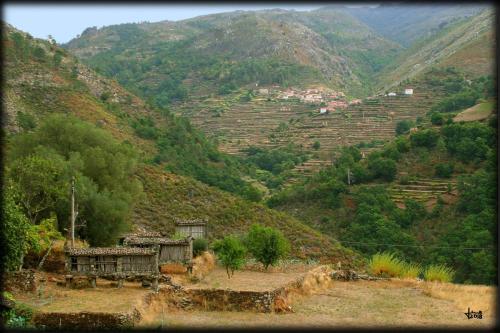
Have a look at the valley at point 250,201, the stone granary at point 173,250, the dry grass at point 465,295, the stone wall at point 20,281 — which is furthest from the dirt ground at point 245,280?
the stone wall at point 20,281

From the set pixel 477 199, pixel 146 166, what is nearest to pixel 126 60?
pixel 146 166

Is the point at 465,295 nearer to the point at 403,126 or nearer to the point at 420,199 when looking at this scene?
the point at 420,199

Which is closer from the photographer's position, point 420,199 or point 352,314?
point 352,314

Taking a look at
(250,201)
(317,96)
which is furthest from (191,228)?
(317,96)

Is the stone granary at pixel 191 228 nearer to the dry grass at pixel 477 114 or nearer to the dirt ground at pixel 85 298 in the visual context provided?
the dirt ground at pixel 85 298

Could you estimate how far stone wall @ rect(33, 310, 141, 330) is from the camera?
1200cm

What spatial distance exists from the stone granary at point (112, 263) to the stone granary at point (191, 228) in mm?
9251

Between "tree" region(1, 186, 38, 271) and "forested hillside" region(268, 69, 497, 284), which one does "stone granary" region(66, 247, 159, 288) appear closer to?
"tree" region(1, 186, 38, 271)

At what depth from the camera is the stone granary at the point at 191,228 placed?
26.9 metres

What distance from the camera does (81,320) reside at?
1217 cm

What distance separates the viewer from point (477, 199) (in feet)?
117

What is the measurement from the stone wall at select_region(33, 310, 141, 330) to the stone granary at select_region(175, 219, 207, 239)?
14.4 metres

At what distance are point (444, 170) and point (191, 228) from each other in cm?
2272

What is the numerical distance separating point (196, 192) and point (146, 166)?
3.57 meters
